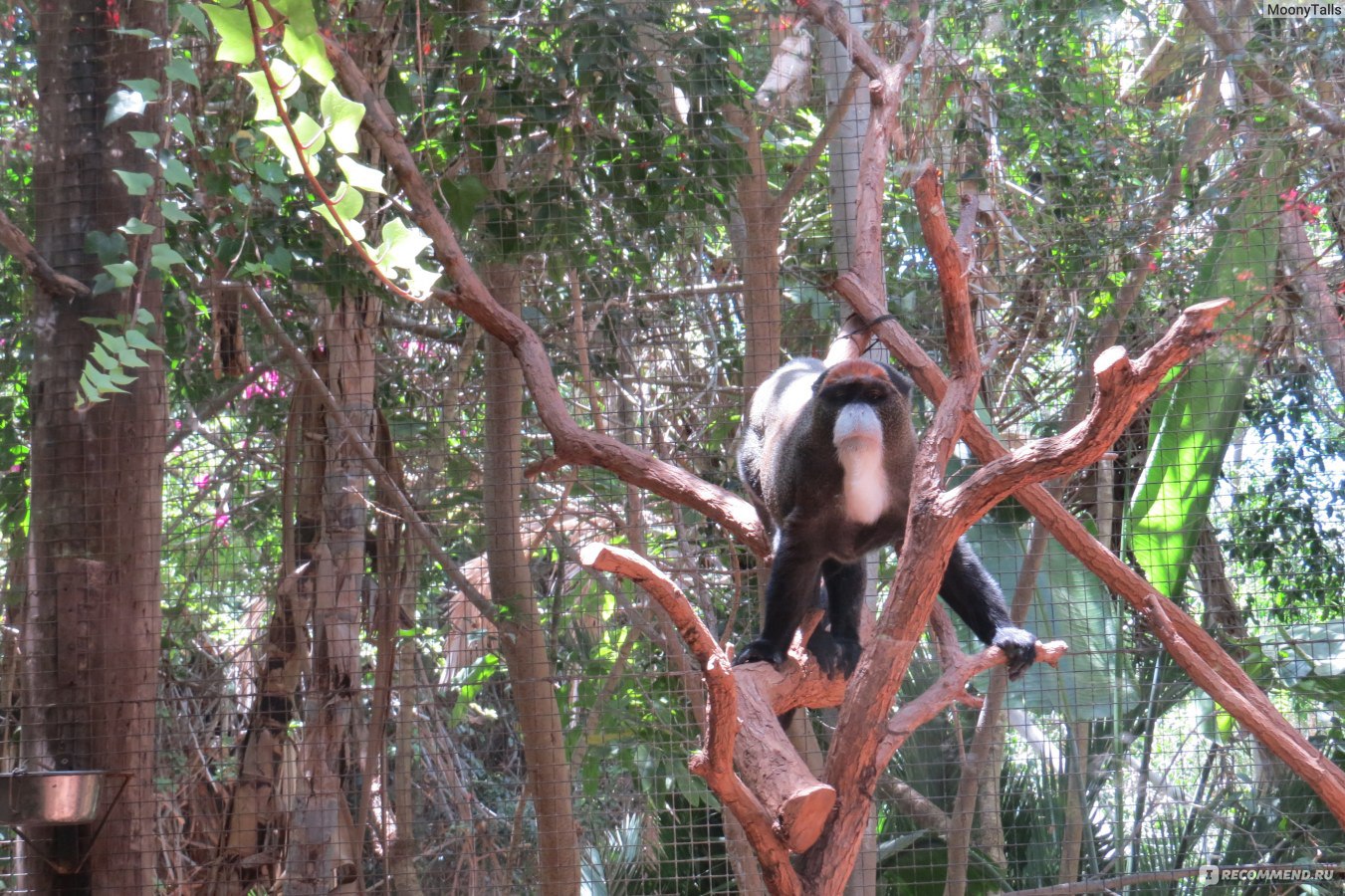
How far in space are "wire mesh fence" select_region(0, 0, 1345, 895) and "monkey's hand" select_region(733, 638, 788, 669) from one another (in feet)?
1.33

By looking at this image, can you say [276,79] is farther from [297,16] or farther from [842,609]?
[842,609]

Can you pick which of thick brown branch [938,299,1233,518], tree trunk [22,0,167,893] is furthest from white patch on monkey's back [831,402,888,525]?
tree trunk [22,0,167,893]

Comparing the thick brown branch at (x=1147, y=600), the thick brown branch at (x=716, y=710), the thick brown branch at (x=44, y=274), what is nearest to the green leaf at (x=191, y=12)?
the thick brown branch at (x=716, y=710)

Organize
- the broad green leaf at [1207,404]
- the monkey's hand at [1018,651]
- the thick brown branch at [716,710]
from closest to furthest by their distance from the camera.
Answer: the thick brown branch at [716,710] → the monkey's hand at [1018,651] → the broad green leaf at [1207,404]

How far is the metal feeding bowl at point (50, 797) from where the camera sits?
2.49m

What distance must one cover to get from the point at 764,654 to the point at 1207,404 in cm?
265

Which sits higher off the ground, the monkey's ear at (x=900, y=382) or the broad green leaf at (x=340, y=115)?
the monkey's ear at (x=900, y=382)

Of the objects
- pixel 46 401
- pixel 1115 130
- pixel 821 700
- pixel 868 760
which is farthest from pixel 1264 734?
pixel 46 401

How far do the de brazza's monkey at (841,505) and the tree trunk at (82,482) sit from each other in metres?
1.51

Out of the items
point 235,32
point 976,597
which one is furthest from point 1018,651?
point 235,32

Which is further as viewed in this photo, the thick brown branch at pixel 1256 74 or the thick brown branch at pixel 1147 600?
the thick brown branch at pixel 1256 74

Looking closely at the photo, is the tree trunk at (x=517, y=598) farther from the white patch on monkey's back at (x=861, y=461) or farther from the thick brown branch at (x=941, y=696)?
the thick brown branch at (x=941, y=696)

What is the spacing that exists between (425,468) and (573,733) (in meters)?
1.25

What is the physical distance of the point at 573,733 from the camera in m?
4.66
